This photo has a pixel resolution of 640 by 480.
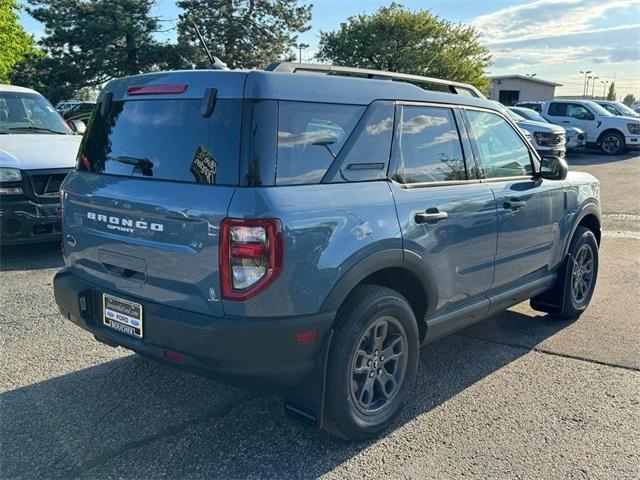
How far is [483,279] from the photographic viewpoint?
154 inches

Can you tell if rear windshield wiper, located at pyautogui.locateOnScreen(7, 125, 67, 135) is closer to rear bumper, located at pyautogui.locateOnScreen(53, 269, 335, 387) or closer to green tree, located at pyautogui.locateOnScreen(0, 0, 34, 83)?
rear bumper, located at pyautogui.locateOnScreen(53, 269, 335, 387)

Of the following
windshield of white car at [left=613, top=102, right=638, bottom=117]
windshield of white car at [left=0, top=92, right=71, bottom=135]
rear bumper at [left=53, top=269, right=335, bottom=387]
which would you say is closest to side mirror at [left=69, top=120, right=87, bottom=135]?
windshield of white car at [left=0, top=92, right=71, bottom=135]

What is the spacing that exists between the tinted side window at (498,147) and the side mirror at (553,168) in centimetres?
12

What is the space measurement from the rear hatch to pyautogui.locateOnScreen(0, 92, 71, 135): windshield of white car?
474cm

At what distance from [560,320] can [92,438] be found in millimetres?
3946

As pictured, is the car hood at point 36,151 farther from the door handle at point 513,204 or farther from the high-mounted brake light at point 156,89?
the door handle at point 513,204

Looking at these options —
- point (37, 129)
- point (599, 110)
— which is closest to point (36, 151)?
point (37, 129)

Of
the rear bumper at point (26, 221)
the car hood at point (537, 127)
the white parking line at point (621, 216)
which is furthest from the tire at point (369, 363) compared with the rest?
the car hood at point (537, 127)

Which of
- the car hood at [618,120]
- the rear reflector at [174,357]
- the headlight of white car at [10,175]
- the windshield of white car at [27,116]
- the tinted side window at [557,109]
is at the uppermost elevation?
the tinted side window at [557,109]

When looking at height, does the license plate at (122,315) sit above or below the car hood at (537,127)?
below

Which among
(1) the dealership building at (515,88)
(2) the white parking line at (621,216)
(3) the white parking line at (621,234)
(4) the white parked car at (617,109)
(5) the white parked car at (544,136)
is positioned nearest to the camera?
(3) the white parking line at (621,234)

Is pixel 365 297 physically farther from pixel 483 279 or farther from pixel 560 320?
pixel 560 320

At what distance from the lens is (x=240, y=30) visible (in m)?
30.2

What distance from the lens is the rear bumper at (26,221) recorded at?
6.20 metres
